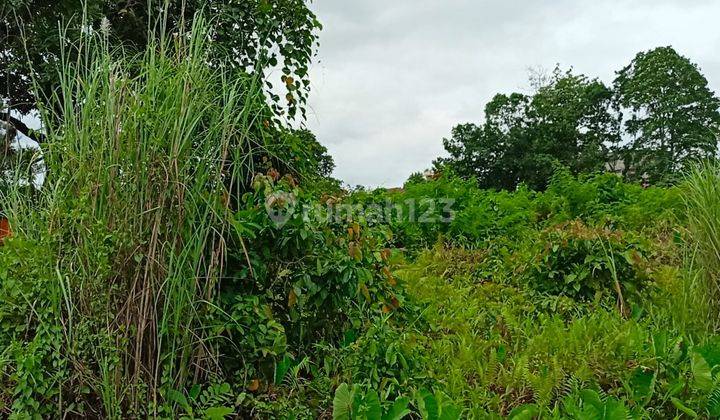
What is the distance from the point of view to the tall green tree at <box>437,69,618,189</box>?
19.5 meters

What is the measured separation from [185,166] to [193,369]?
0.64 metres

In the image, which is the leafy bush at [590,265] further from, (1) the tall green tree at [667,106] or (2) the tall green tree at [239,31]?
(1) the tall green tree at [667,106]

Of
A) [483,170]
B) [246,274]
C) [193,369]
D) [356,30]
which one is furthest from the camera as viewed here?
[483,170]

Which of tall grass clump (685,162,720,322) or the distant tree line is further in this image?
the distant tree line

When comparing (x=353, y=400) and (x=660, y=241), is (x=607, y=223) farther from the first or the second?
(x=353, y=400)

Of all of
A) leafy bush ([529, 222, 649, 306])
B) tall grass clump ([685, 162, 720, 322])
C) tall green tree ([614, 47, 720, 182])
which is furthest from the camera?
tall green tree ([614, 47, 720, 182])

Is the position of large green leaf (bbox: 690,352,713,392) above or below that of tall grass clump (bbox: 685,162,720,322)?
below

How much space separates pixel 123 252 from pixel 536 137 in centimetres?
2001

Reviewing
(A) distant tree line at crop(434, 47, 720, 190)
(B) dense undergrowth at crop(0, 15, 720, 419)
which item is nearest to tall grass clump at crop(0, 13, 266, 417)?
(B) dense undergrowth at crop(0, 15, 720, 419)

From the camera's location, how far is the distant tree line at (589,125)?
18312mm

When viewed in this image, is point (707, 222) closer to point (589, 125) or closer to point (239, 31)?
point (239, 31)

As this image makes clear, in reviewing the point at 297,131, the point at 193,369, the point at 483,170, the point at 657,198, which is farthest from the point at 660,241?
the point at 483,170

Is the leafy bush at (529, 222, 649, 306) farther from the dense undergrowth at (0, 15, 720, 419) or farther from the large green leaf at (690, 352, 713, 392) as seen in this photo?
the large green leaf at (690, 352, 713, 392)

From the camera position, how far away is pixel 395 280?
2.40 m
